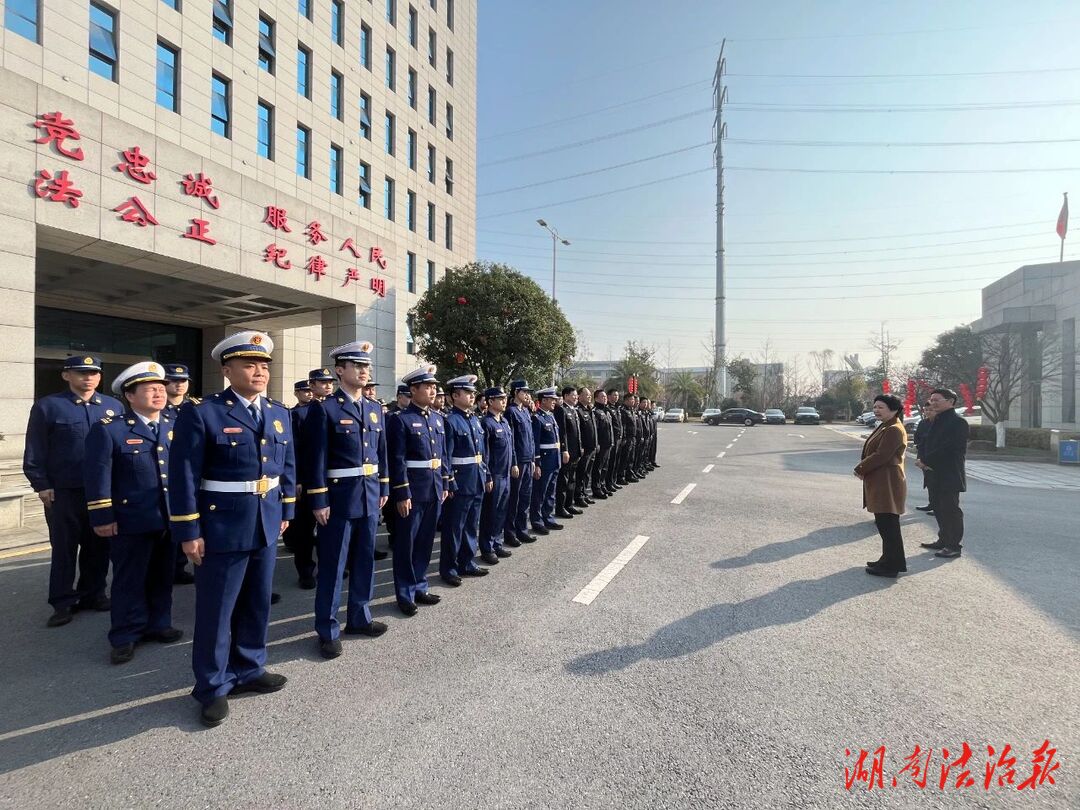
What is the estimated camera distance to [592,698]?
2.86 m

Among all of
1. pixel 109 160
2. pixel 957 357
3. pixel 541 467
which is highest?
pixel 109 160

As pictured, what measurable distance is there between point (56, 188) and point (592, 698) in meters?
10.8

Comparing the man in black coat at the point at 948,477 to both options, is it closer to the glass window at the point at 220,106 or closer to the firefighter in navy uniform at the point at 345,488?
the firefighter in navy uniform at the point at 345,488

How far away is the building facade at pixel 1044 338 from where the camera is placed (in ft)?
65.4

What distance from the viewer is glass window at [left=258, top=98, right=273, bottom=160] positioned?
54.4 ft

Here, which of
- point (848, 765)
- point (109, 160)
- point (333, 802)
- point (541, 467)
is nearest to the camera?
point (333, 802)

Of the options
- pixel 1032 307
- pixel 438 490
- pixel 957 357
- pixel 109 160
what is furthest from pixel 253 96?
pixel 1032 307

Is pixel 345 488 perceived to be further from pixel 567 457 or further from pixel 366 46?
pixel 366 46

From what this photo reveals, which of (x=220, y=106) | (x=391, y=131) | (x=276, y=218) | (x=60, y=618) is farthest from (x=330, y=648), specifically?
(x=391, y=131)

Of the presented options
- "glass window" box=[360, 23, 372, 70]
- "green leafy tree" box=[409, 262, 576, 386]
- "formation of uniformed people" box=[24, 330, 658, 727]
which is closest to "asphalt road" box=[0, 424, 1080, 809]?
"formation of uniformed people" box=[24, 330, 658, 727]

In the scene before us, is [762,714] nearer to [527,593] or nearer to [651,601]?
[651,601]

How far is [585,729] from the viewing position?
102 inches

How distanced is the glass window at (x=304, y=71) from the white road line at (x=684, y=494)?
1869 centimetres

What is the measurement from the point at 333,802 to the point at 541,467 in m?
5.07
